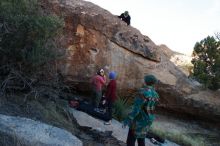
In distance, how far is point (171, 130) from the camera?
17047 mm

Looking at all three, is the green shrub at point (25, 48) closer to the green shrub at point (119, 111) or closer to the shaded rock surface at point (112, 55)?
the shaded rock surface at point (112, 55)

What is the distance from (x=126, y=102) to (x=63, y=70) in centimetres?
295

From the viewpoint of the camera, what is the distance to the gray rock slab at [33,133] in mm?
7471

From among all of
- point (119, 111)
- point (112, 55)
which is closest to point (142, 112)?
point (119, 111)

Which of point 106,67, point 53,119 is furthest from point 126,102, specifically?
point 53,119

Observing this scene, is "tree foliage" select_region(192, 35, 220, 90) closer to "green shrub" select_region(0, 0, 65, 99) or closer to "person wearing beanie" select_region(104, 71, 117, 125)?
"person wearing beanie" select_region(104, 71, 117, 125)

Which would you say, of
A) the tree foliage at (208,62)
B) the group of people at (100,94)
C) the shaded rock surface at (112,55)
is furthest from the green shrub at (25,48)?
the tree foliage at (208,62)

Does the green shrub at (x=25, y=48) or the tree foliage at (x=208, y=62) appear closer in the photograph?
the green shrub at (x=25, y=48)

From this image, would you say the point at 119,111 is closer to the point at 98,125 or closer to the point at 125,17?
the point at 98,125

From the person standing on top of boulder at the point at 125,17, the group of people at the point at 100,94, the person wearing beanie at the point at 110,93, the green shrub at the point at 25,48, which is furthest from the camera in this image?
the person standing on top of boulder at the point at 125,17

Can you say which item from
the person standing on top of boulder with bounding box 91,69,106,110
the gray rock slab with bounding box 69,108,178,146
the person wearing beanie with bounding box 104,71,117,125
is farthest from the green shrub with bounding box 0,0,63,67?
the person standing on top of boulder with bounding box 91,69,106,110

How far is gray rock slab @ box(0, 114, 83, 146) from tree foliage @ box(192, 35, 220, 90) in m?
11.3

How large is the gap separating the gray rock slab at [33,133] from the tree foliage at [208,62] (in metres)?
11.3

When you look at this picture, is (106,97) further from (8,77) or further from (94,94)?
(8,77)
